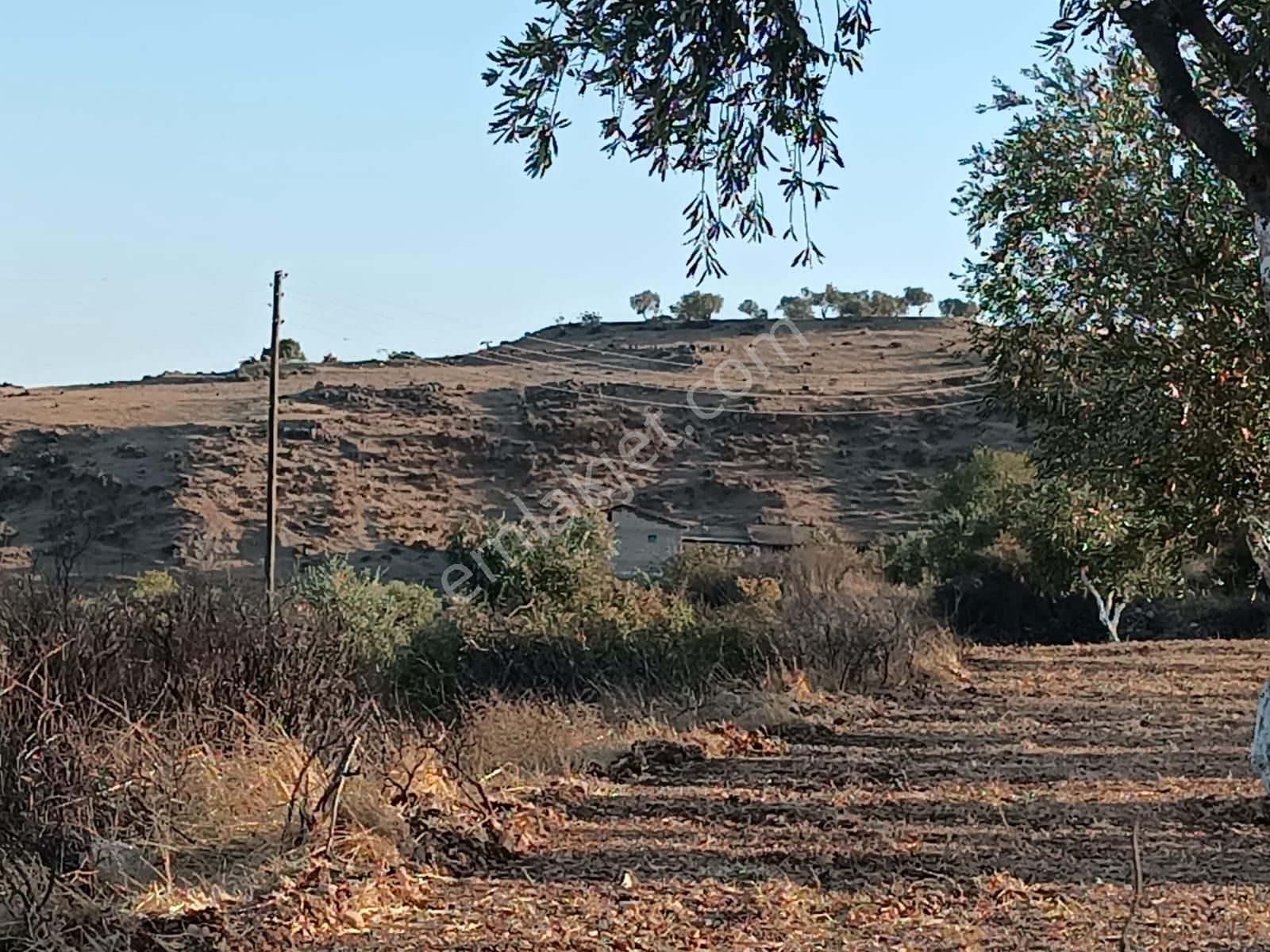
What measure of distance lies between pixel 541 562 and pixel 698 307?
51703 millimetres

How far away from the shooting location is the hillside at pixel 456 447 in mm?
43719

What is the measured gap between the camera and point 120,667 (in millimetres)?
7875

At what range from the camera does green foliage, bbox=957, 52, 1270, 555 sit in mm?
9055

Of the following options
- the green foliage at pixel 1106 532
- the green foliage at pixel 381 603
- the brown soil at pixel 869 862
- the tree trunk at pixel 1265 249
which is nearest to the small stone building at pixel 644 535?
the green foliage at pixel 381 603

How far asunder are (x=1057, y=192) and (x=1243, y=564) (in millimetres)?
17242

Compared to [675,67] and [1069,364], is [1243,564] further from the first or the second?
[675,67]

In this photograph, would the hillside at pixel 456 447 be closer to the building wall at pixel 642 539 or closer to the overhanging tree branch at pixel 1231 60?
the building wall at pixel 642 539

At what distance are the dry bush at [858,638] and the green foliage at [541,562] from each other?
3726mm

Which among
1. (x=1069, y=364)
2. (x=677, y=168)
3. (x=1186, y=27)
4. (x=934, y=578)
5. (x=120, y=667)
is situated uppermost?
(x=1186, y=27)

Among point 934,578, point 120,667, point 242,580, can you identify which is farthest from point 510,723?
point 934,578

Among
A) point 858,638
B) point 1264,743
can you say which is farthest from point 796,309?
point 1264,743

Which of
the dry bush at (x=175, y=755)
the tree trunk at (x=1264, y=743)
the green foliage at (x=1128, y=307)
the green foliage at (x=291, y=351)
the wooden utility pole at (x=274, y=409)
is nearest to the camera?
the dry bush at (x=175, y=755)

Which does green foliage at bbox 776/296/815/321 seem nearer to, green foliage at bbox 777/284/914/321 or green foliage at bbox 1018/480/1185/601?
green foliage at bbox 777/284/914/321

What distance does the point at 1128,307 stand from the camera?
1002 cm
